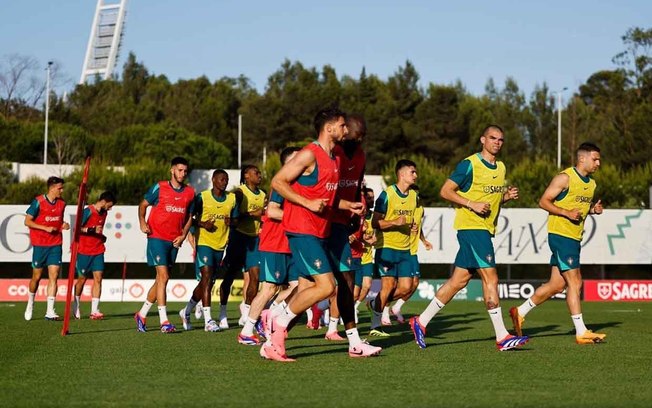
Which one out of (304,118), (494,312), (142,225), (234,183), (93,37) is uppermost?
(93,37)

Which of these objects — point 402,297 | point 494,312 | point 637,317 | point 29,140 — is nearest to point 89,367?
point 494,312

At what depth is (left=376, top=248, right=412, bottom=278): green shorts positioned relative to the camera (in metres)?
16.5

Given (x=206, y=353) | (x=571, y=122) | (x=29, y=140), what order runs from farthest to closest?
(x=571, y=122) → (x=29, y=140) → (x=206, y=353)

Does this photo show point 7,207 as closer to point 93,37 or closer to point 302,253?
point 302,253

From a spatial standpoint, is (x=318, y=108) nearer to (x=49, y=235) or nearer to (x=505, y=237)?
(x=505, y=237)

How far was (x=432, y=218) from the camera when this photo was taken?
32344 mm

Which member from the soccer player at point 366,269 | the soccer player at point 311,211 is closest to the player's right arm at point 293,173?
the soccer player at point 311,211

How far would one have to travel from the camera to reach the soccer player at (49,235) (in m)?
18.6

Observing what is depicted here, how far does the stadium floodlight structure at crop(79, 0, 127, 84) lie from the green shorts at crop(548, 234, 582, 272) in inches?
4240

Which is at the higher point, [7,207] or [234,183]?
[234,183]

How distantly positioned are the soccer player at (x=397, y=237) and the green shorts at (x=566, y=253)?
305cm

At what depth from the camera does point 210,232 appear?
16.2 m

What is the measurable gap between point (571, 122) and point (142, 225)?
245 feet

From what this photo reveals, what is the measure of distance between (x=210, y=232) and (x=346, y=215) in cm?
560
